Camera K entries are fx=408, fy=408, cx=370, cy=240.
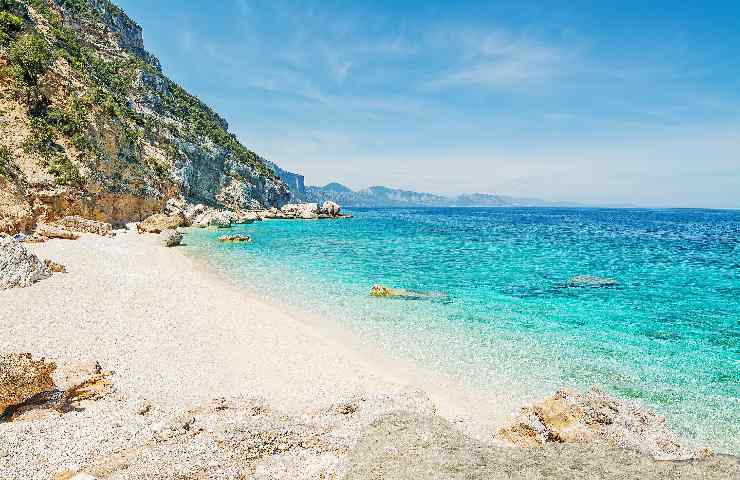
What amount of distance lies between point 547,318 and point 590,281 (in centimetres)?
987

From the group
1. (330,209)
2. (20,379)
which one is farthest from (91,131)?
(330,209)

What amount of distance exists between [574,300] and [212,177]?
251ft

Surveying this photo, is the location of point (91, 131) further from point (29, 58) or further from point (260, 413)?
point (260, 413)

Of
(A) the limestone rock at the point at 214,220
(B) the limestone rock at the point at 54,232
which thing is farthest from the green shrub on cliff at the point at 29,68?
(A) the limestone rock at the point at 214,220

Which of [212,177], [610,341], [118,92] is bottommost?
[610,341]

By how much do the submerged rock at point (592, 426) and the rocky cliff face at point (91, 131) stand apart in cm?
3487

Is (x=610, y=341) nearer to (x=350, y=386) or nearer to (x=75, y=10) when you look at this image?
(x=350, y=386)

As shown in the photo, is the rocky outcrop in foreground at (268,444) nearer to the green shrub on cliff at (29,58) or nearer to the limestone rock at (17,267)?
the limestone rock at (17,267)

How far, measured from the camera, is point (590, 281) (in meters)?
25.1

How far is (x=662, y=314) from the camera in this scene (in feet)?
59.0

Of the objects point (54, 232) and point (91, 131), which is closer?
point (54, 232)

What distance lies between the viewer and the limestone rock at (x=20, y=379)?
7645 mm

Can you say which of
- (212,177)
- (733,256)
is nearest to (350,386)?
(733,256)

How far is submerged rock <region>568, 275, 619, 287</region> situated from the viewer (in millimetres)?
24109
